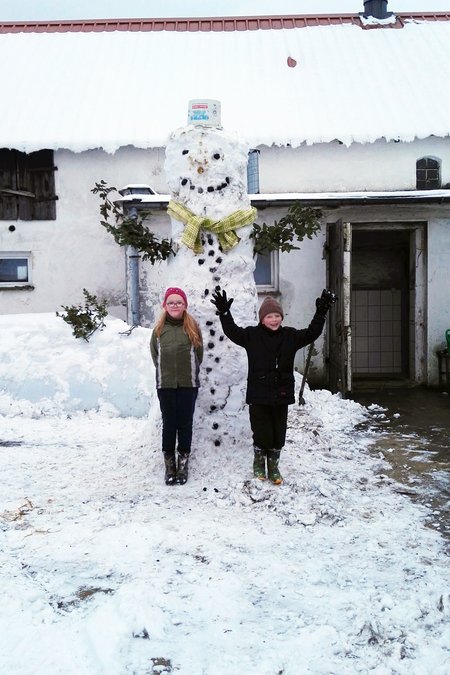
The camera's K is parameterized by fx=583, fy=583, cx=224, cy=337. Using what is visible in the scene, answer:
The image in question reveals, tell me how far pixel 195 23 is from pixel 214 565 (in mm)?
13236

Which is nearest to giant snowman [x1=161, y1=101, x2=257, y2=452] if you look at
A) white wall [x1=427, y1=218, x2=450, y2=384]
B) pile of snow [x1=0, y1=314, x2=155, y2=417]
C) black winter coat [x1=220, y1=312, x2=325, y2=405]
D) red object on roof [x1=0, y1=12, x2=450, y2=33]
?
black winter coat [x1=220, y1=312, x2=325, y2=405]

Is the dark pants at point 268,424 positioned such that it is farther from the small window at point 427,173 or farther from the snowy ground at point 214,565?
the small window at point 427,173

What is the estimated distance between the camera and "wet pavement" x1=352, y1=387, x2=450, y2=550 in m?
4.34

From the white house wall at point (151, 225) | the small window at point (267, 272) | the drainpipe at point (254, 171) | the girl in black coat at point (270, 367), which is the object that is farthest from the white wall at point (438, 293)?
the girl in black coat at point (270, 367)

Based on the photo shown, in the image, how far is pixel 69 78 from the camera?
11.6m

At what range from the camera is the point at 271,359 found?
13.9 feet

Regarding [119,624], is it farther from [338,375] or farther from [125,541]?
[338,375]

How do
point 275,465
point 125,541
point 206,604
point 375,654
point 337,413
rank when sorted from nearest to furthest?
point 375,654
point 206,604
point 125,541
point 275,465
point 337,413

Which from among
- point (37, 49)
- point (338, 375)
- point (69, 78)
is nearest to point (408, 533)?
point (338, 375)

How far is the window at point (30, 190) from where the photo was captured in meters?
10.2

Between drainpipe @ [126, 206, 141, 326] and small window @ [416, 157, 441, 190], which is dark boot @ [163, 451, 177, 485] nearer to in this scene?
drainpipe @ [126, 206, 141, 326]

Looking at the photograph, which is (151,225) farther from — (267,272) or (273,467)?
(273,467)

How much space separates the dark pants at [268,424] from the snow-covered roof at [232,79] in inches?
262

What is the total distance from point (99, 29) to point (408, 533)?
13.2m
